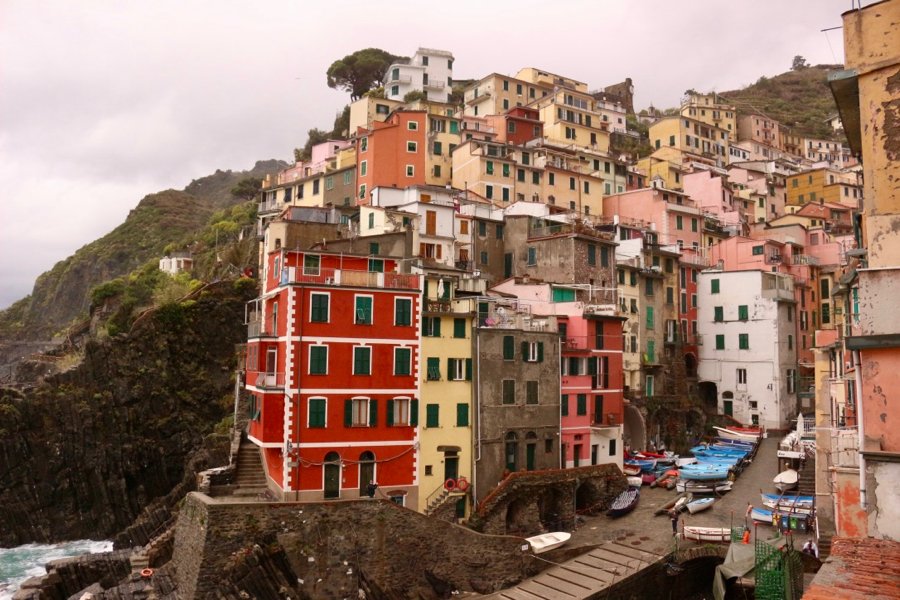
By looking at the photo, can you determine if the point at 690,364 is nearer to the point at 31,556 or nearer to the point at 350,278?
the point at 350,278

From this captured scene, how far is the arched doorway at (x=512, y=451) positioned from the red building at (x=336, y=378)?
565 cm

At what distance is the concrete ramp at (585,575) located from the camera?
101ft

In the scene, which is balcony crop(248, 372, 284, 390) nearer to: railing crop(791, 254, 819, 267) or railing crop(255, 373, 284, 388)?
railing crop(255, 373, 284, 388)

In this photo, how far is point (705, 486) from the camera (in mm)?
42031

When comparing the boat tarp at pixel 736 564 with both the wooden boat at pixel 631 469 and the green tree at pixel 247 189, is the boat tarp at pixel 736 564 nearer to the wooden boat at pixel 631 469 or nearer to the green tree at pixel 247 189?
the wooden boat at pixel 631 469

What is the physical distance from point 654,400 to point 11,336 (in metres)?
98.9

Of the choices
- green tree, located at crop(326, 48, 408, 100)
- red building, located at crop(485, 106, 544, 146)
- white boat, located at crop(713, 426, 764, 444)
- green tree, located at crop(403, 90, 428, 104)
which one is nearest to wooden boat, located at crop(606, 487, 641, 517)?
white boat, located at crop(713, 426, 764, 444)

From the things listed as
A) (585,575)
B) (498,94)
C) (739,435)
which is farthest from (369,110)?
(585,575)

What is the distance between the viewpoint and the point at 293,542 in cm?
3058

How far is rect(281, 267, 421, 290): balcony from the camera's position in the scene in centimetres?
3406

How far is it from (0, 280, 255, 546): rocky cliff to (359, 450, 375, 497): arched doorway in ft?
79.8

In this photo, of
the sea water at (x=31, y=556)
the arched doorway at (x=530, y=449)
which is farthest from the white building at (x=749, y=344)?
the sea water at (x=31, y=556)

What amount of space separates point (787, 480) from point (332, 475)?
24248 millimetres

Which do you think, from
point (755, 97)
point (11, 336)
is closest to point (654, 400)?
point (11, 336)
